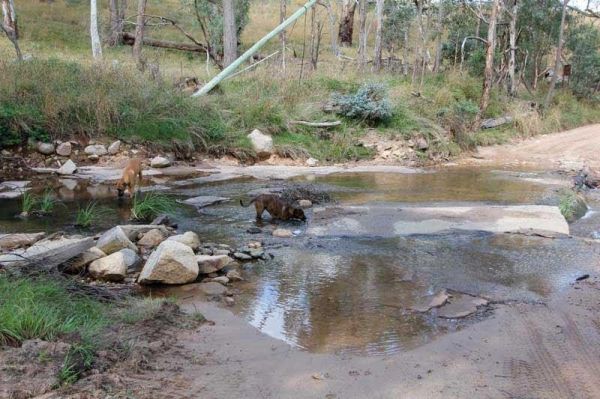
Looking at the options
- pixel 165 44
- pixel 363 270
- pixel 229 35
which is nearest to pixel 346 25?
Result: pixel 165 44

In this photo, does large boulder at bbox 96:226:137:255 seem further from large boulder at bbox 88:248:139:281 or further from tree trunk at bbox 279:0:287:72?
tree trunk at bbox 279:0:287:72

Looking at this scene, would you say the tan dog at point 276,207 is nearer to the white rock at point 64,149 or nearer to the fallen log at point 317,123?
the white rock at point 64,149

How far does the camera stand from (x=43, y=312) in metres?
4.10

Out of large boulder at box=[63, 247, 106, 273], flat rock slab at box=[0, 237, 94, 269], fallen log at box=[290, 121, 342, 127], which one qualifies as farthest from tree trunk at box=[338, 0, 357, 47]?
flat rock slab at box=[0, 237, 94, 269]

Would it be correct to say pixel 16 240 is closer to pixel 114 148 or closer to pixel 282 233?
pixel 282 233

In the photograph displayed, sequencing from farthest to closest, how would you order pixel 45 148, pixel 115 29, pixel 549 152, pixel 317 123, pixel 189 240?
1. pixel 115 29
2. pixel 549 152
3. pixel 317 123
4. pixel 45 148
5. pixel 189 240

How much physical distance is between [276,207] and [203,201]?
5.56ft

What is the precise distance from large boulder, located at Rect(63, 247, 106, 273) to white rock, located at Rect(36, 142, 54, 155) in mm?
6794

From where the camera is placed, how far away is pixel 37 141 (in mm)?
12086

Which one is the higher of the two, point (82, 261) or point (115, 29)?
point (115, 29)

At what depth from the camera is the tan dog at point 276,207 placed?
835 centimetres

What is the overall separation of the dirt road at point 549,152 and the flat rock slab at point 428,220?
7539 millimetres

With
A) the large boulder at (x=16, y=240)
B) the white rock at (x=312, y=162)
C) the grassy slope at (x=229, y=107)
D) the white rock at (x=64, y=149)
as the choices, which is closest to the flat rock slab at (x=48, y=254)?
the large boulder at (x=16, y=240)

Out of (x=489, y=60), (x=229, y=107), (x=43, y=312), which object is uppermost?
(x=489, y=60)
